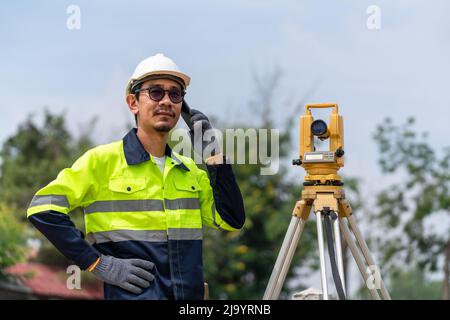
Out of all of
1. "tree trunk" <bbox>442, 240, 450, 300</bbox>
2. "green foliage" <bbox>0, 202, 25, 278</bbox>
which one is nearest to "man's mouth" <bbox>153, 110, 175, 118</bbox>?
"green foliage" <bbox>0, 202, 25, 278</bbox>

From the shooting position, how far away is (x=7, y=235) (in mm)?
13461

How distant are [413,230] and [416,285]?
31.5m

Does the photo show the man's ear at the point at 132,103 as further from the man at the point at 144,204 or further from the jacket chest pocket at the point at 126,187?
the jacket chest pocket at the point at 126,187

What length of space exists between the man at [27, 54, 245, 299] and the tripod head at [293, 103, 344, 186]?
0.62 metres

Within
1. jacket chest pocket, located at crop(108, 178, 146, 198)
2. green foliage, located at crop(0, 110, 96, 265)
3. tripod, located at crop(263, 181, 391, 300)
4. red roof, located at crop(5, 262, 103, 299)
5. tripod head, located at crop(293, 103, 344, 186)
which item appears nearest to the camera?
jacket chest pocket, located at crop(108, 178, 146, 198)

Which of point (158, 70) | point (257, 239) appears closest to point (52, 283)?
point (257, 239)

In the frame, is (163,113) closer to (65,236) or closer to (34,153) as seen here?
(65,236)

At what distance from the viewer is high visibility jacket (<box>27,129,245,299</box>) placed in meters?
3.47

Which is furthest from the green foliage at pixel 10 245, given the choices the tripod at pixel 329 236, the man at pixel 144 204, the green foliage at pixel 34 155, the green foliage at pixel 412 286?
the green foliage at pixel 412 286

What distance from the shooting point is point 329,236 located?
4.05m

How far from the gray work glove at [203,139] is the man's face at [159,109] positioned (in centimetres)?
11

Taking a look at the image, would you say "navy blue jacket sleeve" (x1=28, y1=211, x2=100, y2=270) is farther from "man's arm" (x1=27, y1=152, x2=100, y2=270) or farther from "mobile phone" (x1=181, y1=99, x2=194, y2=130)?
"mobile phone" (x1=181, y1=99, x2=194, y2=130)
